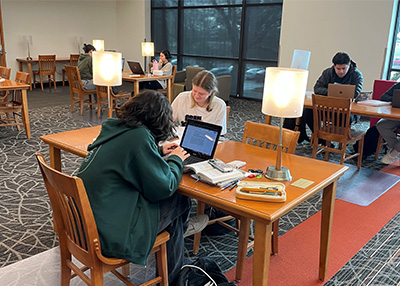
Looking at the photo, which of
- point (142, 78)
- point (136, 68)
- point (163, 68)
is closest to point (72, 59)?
point (136, 68)

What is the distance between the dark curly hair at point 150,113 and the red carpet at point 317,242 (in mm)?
1047

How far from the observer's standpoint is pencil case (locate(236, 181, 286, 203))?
1.70m

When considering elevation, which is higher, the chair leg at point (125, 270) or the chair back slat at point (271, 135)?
the chair back slat at point (271, 135)

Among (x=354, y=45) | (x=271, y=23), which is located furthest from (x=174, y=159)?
(x=271, y=23)

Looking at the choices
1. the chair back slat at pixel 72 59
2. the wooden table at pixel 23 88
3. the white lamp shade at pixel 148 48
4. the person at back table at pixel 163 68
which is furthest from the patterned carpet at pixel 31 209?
the chair back slat at pixel 72 59

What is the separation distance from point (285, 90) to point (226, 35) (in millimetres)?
7415

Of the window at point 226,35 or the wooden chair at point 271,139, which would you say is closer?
the wooden chair at point 271,139

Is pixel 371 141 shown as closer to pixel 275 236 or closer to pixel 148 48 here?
pixel 275 236

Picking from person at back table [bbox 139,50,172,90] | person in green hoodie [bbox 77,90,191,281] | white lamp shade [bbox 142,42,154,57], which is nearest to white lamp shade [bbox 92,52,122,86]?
person in green hoodie [bbox 77,90,191,281]

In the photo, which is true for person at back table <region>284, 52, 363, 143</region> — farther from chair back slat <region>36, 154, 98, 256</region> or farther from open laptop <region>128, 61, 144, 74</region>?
chair back slat <region>36, 154, 98, 256</region>

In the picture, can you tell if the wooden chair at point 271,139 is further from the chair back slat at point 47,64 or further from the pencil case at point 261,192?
the chair back slat at point 47,64

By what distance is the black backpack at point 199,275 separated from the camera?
1.96 meters

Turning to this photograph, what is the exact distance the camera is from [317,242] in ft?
8.93

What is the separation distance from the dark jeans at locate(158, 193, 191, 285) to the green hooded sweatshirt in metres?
0.18
